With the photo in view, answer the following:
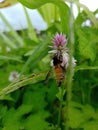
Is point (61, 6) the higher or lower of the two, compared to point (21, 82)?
higher

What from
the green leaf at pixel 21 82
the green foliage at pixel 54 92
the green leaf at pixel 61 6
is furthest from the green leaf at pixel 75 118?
the green leaf at pixel 61 6

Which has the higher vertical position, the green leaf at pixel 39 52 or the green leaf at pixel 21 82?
the green leaf at pixel 39 52

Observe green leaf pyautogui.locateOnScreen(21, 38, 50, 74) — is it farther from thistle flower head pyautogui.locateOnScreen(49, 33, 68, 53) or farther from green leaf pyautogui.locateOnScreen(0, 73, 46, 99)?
thistle flower head pyautogui.locateOnScreen(49, 33, 68, 53)

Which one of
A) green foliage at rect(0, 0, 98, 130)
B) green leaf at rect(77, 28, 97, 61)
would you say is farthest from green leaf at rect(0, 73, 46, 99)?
green leaf at rect(77, 28, 97, 61)

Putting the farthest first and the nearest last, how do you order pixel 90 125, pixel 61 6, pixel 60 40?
pixel 61 6
pixel 90 125
pixel 60 40

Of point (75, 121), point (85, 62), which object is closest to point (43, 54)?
point (85, 62)

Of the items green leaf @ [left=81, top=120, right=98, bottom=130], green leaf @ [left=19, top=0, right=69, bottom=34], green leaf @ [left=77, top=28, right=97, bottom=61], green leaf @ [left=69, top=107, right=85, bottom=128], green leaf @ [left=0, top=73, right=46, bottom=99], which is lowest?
green leaf @ [left=81, top=120, right=98, bottom=130]

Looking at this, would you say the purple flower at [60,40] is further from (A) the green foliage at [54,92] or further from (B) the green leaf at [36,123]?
(B) the green leaf at [36,123]

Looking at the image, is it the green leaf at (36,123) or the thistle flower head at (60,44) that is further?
the green leaf at (36,123)

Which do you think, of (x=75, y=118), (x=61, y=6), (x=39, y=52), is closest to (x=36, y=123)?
(x=75, y=118)

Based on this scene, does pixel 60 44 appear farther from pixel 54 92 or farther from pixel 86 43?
pixel 54 92

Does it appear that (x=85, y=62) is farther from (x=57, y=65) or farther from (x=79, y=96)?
(x=57, y=65)
